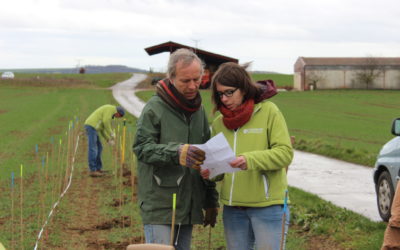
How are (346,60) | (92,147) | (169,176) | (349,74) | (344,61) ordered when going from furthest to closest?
(346,60) → (344,61) → (349,74) → (92,147) → (169,176)

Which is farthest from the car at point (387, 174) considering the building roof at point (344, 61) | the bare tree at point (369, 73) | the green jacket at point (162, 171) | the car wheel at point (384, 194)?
the bare tree at point (369, 73)

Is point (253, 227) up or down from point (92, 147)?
up

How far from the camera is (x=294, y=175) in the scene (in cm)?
1383

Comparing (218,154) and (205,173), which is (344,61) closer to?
(205,173)

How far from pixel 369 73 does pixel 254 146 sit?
79.5m

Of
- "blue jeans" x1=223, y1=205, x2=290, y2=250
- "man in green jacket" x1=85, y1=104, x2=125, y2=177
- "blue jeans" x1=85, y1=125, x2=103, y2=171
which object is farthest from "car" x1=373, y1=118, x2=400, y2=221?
"blue jeans" x1=85, y1=125, x2=103, y2=171

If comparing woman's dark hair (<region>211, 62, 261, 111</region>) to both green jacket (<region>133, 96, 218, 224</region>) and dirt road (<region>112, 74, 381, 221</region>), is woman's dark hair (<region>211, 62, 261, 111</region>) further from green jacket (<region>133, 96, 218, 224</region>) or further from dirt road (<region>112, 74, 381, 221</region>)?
dirt road (<region>112, 74, 381, 221</region>)

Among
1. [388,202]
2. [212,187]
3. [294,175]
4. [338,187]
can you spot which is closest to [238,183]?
[212,187]

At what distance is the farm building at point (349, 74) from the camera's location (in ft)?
266

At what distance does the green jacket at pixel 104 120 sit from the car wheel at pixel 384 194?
6.42 meters

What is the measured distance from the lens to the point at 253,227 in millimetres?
4105

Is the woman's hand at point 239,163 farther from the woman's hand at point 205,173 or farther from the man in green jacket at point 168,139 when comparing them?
the man in green jacket at point 168,139

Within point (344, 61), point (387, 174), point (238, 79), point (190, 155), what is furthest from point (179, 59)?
point (344, 61)

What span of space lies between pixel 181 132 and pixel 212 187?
19.2 inches
